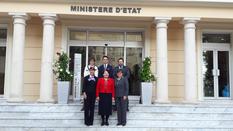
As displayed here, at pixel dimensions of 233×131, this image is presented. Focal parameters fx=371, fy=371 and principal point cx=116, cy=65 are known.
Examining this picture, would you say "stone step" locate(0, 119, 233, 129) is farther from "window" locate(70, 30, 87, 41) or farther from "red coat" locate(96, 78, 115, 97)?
"window" locate(70, 30, 87, 41)

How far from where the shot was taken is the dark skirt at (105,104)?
9656 millimetres

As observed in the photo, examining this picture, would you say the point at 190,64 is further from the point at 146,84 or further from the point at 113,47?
the point at 113,47

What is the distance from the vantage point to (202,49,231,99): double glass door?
14.2m

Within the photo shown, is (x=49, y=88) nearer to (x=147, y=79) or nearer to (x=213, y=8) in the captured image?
(x=147, y=79)

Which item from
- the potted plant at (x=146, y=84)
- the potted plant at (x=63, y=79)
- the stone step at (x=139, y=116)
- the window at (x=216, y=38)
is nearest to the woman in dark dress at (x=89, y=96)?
the stone step at (x=139, y=116)

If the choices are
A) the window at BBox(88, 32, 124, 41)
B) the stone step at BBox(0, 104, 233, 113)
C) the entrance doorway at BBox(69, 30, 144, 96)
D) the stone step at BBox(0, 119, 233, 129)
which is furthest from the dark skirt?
the window at BBox(88, 32, 124, 41)

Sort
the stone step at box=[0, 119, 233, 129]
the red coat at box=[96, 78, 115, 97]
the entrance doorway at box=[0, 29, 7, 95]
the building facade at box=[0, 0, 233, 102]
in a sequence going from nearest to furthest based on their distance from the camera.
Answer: the stone step at box=[0, 119, 233, 129]
the red coat at box=[96, 78, 115, 97]
the building facade at box=[0, 0, 233, 102]
the entrance doorway at box=[0, 29, 7, 95]

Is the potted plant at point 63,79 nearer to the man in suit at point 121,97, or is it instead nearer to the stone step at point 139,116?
the stone step at point 139,116

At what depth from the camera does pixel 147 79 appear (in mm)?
11852

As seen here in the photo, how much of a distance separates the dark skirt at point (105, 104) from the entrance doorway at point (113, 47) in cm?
429

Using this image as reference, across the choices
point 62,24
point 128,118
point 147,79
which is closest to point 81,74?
point 62,24

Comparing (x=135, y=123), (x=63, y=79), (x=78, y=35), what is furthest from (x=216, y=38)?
(x=63, y=79)

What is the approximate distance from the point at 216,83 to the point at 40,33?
22.6ft

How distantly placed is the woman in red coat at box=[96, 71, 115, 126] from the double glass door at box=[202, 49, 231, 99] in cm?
558
